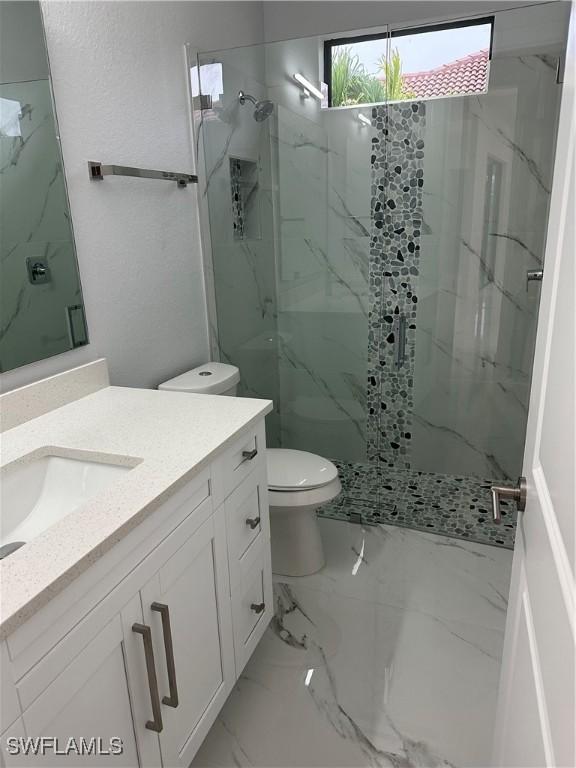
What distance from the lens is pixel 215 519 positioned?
1379 millimetres

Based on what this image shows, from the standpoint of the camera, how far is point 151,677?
3.64 feet

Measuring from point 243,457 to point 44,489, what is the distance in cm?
50

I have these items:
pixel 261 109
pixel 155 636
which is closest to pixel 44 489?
pixel 155 636

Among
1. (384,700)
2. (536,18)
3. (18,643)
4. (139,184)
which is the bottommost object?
(384,700)

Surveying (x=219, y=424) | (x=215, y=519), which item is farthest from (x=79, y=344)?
(x=215, y=519)

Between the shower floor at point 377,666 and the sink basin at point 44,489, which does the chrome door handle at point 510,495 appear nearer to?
the sink basin at point 44,489

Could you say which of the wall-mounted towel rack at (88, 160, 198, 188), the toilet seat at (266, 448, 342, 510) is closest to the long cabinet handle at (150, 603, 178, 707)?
the toilet seat at (266, 448, 342, 510)

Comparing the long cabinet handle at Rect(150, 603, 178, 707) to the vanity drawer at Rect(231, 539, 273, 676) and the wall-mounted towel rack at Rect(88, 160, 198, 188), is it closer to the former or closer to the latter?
the vanity drawer at Rect(231, 539, 273, 676)

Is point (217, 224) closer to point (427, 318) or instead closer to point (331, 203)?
point (331, 203)

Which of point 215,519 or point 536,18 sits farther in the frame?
point 536,18

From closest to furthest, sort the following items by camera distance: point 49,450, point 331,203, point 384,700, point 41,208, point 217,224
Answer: point 49,450 → point 41,208 → point 384,700 → point 217,224 → point 331,203

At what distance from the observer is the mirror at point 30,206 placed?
1.44m

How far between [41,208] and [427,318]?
6.05 feet

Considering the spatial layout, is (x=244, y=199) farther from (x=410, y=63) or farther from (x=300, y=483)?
(x=300, y=483)
